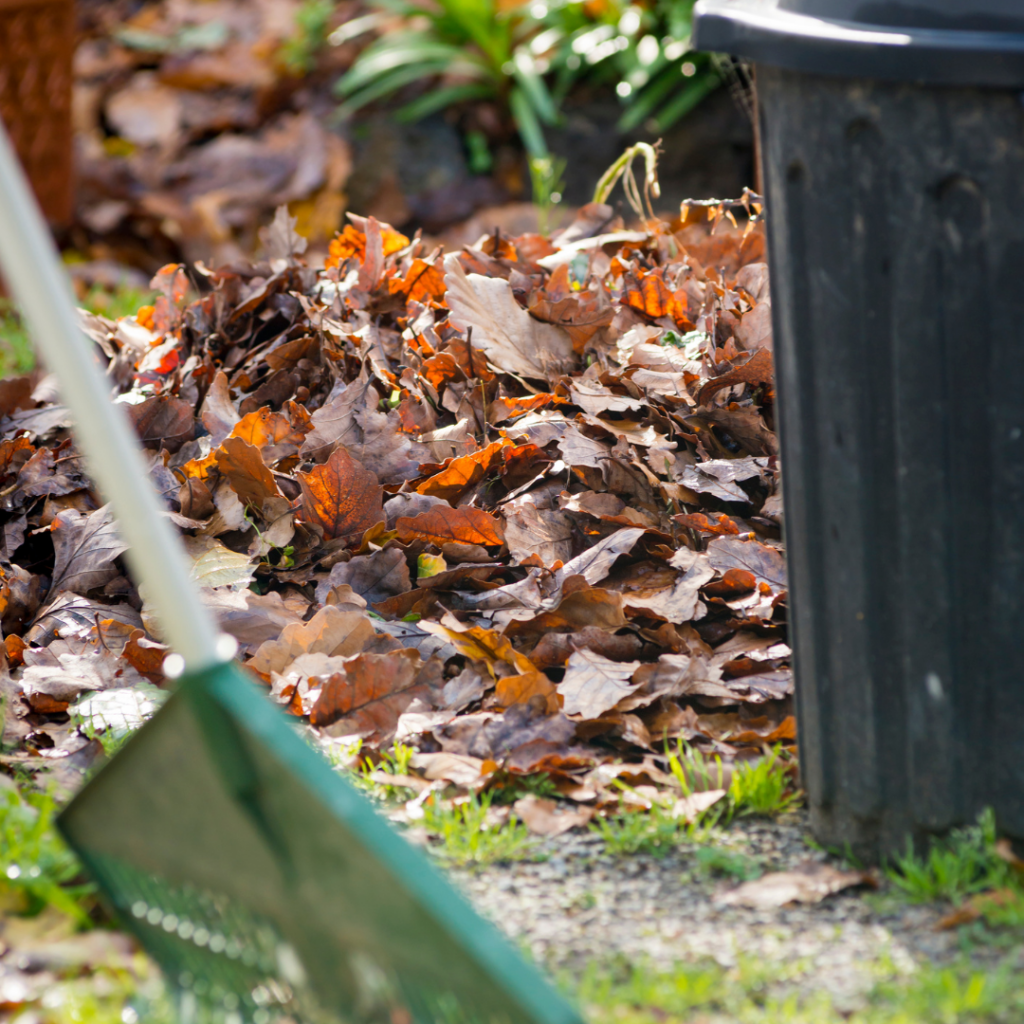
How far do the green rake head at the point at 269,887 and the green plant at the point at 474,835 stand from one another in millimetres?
391

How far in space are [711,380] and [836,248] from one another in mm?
1076

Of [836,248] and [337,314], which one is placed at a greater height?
[836,248]

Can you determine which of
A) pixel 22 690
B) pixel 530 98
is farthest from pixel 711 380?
pixel 530 98

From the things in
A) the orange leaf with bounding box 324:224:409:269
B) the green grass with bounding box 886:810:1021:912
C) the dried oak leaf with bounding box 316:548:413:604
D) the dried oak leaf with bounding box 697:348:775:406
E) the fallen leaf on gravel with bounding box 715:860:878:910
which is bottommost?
the fallen leaf on gravel with bounding box 715:860:878:910

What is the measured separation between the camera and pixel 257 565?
7.84 feet


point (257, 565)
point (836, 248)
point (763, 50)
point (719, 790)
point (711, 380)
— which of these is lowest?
point (719, 790)

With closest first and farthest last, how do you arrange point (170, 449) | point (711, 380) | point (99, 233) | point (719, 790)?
point (719, 790) < point (711, 380) < point (170, 449) < point (99, 233)

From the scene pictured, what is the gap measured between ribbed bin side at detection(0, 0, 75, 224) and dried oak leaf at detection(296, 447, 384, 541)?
393 centimetres

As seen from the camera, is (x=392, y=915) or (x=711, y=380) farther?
(x=711, y=380)

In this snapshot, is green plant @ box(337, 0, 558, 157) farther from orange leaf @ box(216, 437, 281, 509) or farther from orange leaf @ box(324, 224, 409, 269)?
orange leaf @ box(216, 437, 281, 509)

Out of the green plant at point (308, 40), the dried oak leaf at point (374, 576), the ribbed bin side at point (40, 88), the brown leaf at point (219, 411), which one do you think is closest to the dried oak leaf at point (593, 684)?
the dried oak leaf at point (374, 576)

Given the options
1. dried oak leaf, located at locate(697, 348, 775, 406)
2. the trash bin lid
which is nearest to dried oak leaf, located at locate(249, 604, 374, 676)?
dried oak leaf, located at locate(697, 348, 775, 406)

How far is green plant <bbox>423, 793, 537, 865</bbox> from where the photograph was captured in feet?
5.75

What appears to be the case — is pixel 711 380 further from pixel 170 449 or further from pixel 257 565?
pixel 170 449
